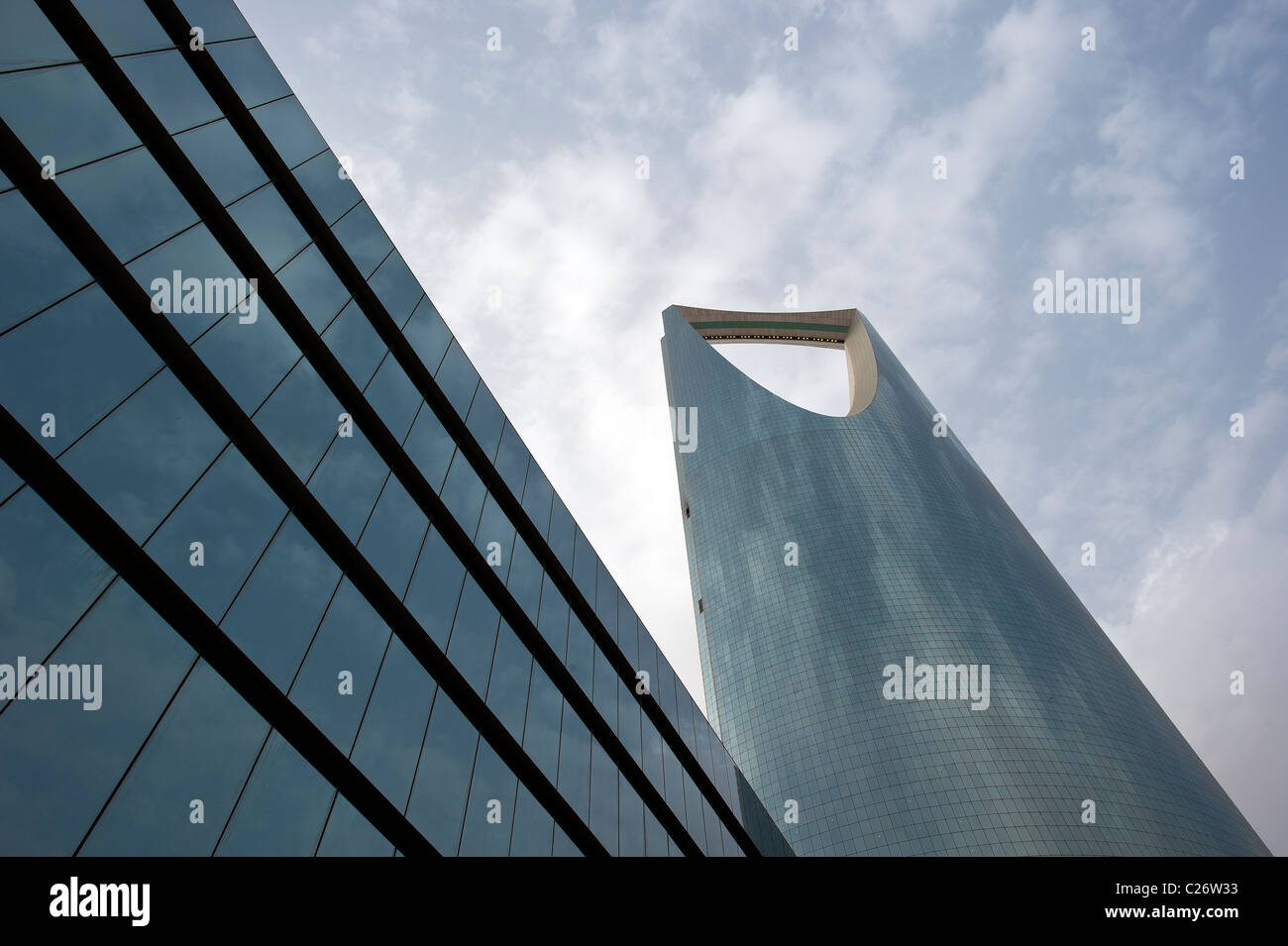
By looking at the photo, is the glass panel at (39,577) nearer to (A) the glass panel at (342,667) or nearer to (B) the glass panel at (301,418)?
(A) the glass panel at (342,667)

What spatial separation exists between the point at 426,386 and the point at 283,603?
24.1ft

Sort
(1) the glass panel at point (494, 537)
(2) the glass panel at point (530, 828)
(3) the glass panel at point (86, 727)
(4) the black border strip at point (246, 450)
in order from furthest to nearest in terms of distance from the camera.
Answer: (1) the glass panel at point (494, 537), (2) the glass panel at point (530, 828), (4) the black border strip at point (246, 450), (3) the glass panel at point (86, 727)

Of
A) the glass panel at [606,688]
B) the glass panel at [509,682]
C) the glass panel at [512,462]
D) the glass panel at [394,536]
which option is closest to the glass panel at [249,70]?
the glass panel at [394,536]

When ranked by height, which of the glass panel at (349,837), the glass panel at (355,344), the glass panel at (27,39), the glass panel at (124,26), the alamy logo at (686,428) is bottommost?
the glass panel at (349,837)

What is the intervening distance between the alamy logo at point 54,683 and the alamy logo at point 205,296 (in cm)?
440

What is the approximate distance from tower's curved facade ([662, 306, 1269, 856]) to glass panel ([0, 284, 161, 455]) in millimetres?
56253

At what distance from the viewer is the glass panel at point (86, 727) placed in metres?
6.57

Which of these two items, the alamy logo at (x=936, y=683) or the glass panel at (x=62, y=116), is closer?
the glass panel at (x=62, y=116)

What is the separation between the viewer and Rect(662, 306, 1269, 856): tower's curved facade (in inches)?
2325

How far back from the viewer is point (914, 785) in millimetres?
60438

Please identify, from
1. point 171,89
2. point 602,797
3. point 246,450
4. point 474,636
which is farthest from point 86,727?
point 602,797

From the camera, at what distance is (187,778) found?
8.05m

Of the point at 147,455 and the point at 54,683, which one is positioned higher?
the point at 147,455
